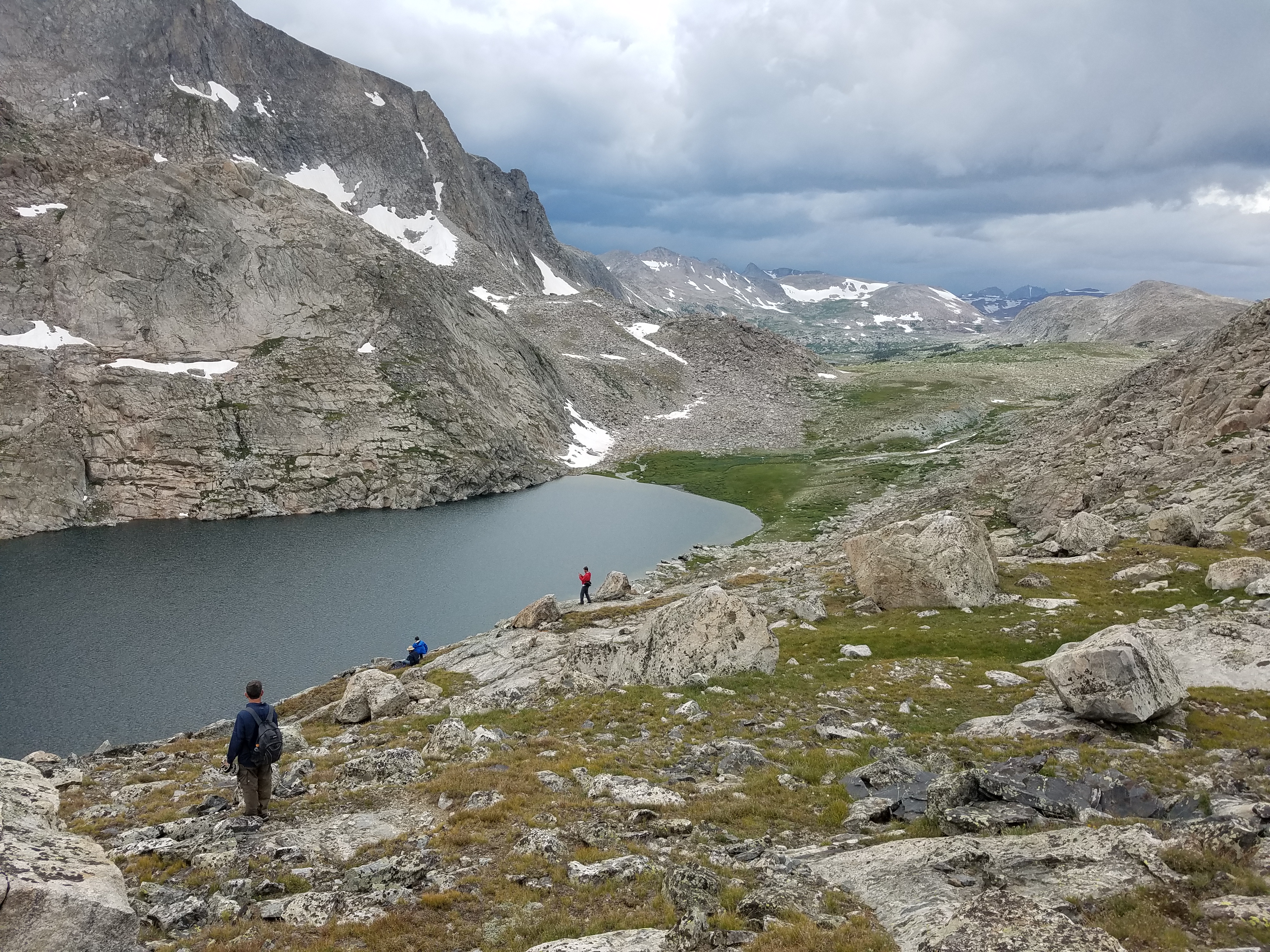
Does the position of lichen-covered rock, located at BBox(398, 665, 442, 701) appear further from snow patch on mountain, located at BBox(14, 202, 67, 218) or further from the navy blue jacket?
snow patch on mountain, located at BBox(14, 202, 67, 218)

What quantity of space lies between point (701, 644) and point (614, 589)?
26414 mm

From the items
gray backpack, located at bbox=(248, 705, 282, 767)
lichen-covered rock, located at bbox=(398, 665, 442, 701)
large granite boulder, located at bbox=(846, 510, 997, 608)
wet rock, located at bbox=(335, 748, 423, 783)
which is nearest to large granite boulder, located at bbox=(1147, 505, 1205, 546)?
large granite boulder, located at bbox=(846, 510, 997, 608)

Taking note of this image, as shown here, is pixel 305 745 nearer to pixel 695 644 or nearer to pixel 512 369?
pixel 695 644

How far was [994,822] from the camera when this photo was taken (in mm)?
14250

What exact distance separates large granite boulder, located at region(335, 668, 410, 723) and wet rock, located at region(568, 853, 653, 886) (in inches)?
814

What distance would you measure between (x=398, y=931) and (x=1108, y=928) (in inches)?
439

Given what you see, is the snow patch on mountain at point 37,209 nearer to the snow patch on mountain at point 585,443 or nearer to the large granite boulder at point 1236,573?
the snow patch on mountain at point 585,443

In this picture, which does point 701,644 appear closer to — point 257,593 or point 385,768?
point 385,768

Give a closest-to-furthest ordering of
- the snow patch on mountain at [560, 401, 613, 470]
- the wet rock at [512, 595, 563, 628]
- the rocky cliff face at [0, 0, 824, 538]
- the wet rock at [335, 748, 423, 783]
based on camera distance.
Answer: the wet rock at [335, 748, 423, 783] < the wet rock at [512, 595, 563, 628] < the rocky cliff face at [0, 0, 824, 538] < the snow patch on mountain at [560, 401, 613, 470]

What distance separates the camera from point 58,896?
9.17m

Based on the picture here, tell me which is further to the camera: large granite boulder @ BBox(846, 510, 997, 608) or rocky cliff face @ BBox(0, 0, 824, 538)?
rocky cliff face @ BBox(0, 0, 824, 538)

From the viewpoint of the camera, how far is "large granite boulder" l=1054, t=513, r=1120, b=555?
44.6 meters

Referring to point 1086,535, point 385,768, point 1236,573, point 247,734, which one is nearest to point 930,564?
point 1236,573

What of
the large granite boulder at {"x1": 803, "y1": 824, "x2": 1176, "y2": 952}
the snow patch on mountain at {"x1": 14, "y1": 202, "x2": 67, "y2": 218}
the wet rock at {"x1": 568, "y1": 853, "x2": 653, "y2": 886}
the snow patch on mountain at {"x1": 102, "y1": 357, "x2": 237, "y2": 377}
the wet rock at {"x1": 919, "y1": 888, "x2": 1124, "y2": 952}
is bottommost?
the wet rock at {"x1": 568, "y1": 853, "x2": 653, "y2": 886}
